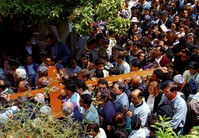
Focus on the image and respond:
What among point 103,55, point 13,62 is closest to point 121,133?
point 103,55

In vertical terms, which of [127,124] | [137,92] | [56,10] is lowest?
[127,124]

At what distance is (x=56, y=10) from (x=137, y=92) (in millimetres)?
2883

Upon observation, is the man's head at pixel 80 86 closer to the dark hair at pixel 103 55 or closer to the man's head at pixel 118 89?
the man's head at pixel 118 89

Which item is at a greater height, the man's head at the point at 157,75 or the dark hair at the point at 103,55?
the dark hair at the point at 103,55

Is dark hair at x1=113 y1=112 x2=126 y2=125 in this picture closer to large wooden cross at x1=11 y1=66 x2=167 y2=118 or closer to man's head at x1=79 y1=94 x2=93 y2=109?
man's head at x1=79 y1=94 x2=93 y2=109

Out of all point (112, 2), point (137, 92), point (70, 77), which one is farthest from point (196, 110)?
point (112, 2)

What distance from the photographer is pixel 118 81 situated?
8.22 meters

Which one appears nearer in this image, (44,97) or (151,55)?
(44,97)

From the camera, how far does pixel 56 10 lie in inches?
356

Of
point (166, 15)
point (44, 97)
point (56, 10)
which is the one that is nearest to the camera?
point (44, 97)

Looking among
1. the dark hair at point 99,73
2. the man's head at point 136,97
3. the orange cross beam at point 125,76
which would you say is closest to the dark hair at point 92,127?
the man's head at point 136,97

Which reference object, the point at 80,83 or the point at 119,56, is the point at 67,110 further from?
the point at 119,56

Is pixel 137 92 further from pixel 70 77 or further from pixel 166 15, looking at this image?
pixel 166 15

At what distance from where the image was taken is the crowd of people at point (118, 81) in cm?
698
